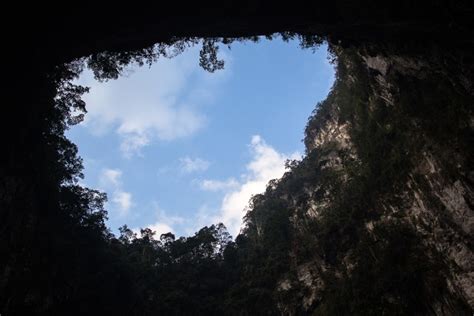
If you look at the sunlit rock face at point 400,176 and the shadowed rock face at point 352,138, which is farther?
the sunlit rock face at point 400,176

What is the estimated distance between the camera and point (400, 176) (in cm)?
3180

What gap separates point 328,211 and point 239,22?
27970 millimetres

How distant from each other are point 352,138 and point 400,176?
1181 cm

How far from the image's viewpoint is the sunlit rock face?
951 inches

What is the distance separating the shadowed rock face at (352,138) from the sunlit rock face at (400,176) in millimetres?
114

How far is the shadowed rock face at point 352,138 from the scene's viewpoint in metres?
14.3

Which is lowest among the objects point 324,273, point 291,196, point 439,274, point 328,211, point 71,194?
point 439,274

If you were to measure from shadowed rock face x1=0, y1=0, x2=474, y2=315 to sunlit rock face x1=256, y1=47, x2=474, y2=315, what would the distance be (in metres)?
0.11

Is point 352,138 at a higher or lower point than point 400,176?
higher

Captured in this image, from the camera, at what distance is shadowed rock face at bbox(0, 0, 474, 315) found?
46.9 ft

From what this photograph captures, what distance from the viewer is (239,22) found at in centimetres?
1619

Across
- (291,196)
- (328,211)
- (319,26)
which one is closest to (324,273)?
(328,211)

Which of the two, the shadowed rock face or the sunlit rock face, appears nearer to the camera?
the shadowed rock face

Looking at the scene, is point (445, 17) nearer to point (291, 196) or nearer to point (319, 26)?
point (319, 26)
